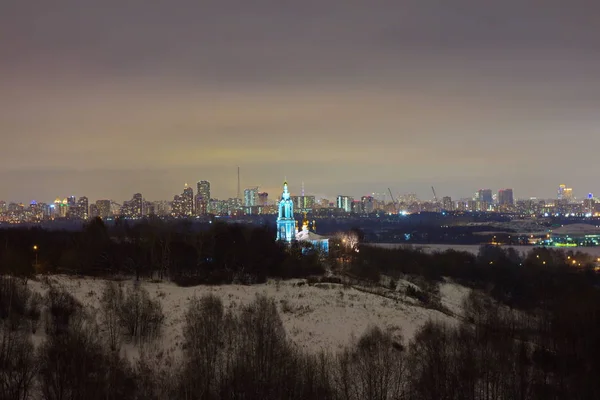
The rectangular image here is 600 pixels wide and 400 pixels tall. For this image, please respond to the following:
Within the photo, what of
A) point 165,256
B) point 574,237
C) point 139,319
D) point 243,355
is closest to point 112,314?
point 139,319

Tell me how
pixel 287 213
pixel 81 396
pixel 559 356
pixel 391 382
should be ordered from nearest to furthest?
1. pixel 81 396
2. pixel 391 382
3. pixel 559 356
4. pixel 287 213

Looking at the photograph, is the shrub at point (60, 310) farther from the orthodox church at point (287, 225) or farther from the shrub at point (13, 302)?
the orthodox church at point (287, 225)

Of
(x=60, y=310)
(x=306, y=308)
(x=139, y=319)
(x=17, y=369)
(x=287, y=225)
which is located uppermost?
(x=287, y=225)

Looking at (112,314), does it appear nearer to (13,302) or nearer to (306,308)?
(13,302)

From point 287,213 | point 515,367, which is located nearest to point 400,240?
point 287,213

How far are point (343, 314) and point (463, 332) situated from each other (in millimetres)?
6891

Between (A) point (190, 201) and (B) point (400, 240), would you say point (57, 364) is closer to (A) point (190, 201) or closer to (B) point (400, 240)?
(B) point (400, 240)

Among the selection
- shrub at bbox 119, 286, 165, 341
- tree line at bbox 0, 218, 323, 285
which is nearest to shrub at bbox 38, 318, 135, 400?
shrub at bbox 119, 286, 165, 341

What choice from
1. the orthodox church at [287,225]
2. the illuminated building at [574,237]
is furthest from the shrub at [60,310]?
the illuminated building at [574,237]

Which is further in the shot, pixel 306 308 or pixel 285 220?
pixel 285 220

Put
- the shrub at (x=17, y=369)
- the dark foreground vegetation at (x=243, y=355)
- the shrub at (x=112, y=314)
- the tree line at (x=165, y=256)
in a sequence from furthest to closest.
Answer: the tree line at (x=165, y=256) < the shrub at (x=112, y=314) < the dark foreground vegetation at (x=243, y=355) < the shrub at (x=17, y=369)

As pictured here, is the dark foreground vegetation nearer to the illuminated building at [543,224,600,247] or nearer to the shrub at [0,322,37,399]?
the shrub at [0,322,37,399]

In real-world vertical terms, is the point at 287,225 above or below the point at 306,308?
above

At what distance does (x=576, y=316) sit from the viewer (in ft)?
103
